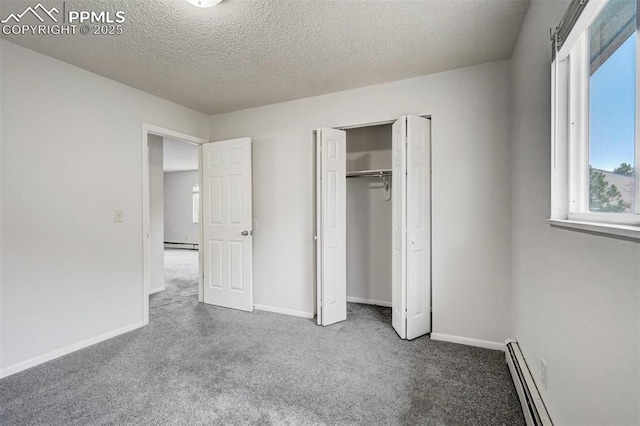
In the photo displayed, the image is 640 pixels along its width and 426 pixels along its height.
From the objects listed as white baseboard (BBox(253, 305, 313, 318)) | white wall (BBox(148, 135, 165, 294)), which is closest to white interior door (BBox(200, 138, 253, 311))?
white baseboard (BBox(253, 305, 313, 318))

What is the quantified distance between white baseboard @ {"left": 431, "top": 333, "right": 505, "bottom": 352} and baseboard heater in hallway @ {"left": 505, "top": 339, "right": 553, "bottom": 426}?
12.1 inches

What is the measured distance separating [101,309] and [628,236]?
3.64 metres

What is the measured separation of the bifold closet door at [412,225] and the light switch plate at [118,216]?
8.82 feet

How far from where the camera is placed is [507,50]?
8.22ft

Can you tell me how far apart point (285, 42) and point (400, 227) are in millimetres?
1818

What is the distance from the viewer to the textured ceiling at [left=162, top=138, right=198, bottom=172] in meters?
6.08

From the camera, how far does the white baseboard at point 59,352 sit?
2320 mm

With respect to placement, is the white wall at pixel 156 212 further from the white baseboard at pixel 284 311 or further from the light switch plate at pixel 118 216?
the white baseboard at pixel 284 311

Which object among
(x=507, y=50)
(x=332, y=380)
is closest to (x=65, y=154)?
(x=332, y=380)

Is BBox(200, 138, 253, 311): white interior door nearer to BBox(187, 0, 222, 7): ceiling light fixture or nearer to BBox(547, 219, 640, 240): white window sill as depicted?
BBox(187, 0, 222, 7): ceiling light fixture

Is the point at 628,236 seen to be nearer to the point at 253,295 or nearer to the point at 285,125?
the point at 285,125

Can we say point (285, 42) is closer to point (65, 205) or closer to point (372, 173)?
point (372, 173)

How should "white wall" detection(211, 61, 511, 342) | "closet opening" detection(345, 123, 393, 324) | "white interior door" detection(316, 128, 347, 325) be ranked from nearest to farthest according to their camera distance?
1. "white wall" detection(211, 61, 511, 342)
2. "white interior door" detection(316, 128, 347, 325)
3. "closet opening" detection(345, 123, 393, 324)

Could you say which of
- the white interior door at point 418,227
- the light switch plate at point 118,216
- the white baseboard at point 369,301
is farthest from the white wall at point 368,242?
the light switch plate at point 118,216
